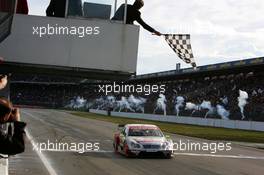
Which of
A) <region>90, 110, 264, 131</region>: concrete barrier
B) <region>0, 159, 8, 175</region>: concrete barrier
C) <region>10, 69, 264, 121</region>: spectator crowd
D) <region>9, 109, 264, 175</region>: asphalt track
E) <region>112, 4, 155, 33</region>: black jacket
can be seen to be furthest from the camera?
<region>10, 69, 264, 121</region>: spectator crowd

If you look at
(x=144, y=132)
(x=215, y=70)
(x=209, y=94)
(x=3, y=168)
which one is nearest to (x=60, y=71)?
(x=3, y=168)

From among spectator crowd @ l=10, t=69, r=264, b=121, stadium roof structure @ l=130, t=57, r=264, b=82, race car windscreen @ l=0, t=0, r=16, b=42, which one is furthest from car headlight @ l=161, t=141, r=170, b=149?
stadium roof structure @ l=130, t=57, r=264, b=82

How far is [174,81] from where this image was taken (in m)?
81.1

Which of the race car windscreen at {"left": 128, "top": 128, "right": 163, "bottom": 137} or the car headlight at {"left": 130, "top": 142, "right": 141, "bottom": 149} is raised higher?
the race car windscreen at {"left": 128, "top": 128, "right": 163, "bottom": 137}

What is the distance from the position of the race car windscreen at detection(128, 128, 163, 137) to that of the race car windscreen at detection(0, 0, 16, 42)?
14583 mm

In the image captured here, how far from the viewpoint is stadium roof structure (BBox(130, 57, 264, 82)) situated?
5744 cm

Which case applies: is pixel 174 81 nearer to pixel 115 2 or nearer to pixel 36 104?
pixel 36 104

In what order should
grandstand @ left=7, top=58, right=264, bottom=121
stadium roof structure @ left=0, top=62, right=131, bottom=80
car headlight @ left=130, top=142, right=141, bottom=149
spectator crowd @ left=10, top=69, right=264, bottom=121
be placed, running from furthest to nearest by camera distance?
grandstand @ left=7, top=58, right=264, bottom=121 → spectator crowd @ left=10, top=69, right=264, bottom=121 → car headlight @ left=130, top=142, right=141, bottom=149 → stadium roof structure @ left=0, top=62, right=131, bottom=80

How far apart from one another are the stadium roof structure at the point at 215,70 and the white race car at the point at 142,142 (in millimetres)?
27646

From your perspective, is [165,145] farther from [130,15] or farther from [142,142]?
[130,15]

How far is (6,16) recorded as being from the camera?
4203mm

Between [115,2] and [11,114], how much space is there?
1.56 meters

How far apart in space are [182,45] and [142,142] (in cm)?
1322

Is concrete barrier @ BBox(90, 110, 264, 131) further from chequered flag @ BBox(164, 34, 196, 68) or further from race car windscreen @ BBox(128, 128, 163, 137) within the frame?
chequered flag @ BBox(164, 34, 196, 68)
